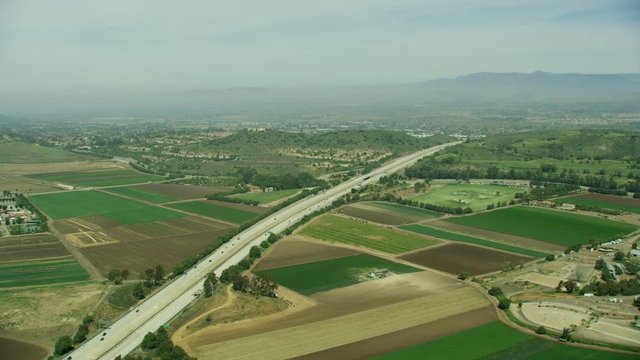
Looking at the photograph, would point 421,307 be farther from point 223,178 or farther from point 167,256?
point 223,178

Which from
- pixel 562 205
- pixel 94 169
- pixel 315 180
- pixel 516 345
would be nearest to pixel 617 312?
pixel 516 345

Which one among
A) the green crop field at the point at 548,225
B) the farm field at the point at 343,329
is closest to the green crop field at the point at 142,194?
the green crop field at the point at 548,225

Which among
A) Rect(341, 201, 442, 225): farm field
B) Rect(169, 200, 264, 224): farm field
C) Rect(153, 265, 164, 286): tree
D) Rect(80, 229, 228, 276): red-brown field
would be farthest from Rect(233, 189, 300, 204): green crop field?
Rect(153, 265, 164, 286): tree

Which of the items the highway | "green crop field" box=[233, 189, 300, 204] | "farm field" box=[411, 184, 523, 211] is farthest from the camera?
"green crop field" box=[233, 189, 300, 204]

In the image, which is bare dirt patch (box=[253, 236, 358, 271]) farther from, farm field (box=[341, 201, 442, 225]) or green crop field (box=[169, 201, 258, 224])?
green crop field (box=[169, 201, 258, 224])

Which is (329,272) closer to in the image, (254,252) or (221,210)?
(254,252)

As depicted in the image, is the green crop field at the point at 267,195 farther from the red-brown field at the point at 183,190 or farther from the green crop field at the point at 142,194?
the green crop field at the point at 142,194
